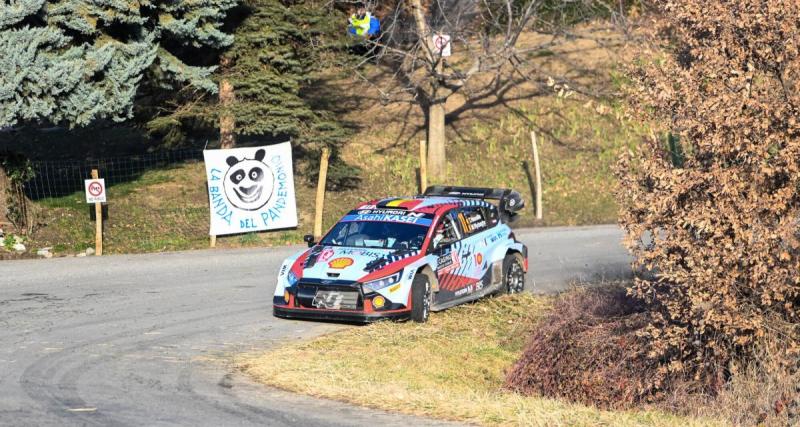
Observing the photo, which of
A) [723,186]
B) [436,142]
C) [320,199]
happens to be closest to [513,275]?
[723,186]

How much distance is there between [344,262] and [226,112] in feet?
40.7

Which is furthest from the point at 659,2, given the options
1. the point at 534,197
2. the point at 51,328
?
the point at 534,197

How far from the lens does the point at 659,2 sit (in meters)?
12.5

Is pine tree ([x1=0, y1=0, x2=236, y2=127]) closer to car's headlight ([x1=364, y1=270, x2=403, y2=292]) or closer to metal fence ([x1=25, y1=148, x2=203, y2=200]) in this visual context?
metal fence ([x1=25, y1=148, x2=203, y2=200])

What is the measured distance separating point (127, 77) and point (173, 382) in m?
13.2

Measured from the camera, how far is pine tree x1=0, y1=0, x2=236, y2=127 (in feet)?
70.3

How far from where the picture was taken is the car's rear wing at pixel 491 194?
59.4 feet

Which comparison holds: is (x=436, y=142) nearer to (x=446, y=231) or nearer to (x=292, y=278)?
(x=446, y=231)

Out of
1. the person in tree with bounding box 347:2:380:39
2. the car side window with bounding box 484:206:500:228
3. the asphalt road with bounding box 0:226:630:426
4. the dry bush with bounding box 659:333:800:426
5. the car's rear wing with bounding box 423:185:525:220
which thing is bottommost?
the dry bush with bounding box 659:333:800:426

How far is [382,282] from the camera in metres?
14.8

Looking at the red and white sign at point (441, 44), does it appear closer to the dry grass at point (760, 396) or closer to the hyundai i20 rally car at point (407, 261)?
the hyundai i20 rally car at point (407, 261)

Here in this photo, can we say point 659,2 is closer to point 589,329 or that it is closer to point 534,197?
point 589,329

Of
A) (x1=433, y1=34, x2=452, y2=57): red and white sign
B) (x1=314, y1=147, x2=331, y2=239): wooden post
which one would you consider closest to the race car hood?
(x1=314, y1=147, x2=331, y2=239): wooden post

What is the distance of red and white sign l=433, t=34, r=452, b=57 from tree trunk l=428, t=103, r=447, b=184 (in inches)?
79.9
